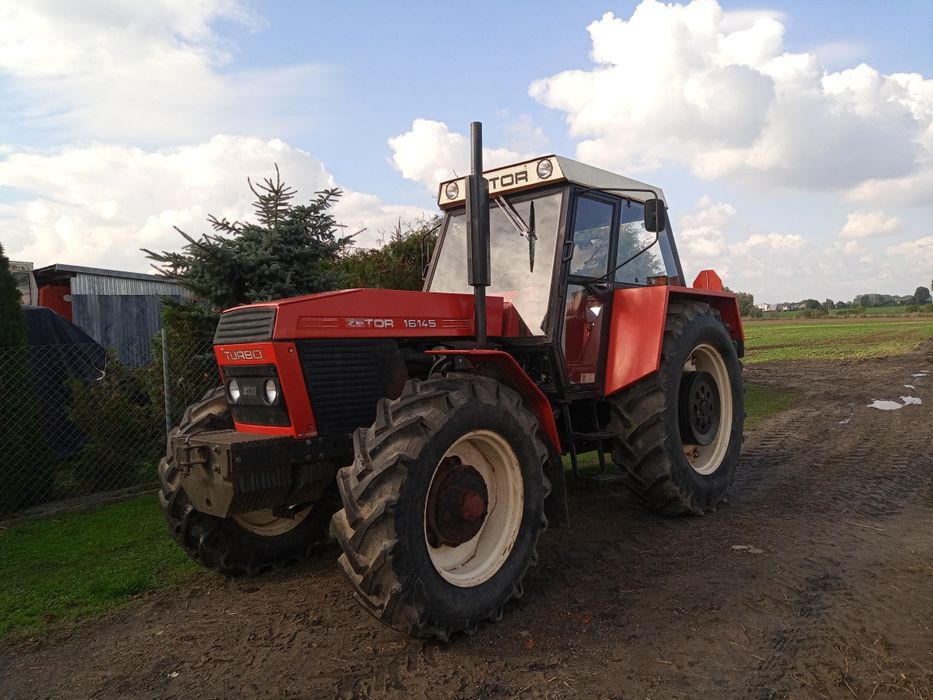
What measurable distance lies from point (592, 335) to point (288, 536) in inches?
99.0

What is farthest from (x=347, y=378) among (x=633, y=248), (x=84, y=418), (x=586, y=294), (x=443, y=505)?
(x=84, y=418)

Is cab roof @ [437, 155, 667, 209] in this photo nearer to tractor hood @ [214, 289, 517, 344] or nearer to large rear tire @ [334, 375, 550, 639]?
tractor hood @ [214, 289, 517, 344]

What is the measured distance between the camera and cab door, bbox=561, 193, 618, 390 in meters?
4.83

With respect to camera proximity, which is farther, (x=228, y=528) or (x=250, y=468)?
(x=228, y=528)

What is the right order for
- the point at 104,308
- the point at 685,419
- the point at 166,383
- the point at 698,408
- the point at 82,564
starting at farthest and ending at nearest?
the point at 104,308
the point at 166,383
the point at 698,408
the point at 685,419
the point at 82,564

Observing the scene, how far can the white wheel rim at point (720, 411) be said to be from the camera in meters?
5.49

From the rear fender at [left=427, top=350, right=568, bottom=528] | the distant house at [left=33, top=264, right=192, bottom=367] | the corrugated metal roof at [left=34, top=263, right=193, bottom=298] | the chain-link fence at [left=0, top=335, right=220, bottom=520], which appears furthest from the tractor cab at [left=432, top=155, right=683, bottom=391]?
the corrugated metal roof at [left=34, top=263, right=193, bottom=298]

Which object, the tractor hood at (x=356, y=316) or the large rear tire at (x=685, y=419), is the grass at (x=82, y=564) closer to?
the tractor hood at (x=356, y=316)

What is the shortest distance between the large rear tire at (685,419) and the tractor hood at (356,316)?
56.1 inches

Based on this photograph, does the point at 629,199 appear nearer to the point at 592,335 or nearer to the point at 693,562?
the point at 592,335

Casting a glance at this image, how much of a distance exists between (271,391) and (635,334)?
8.57 ft

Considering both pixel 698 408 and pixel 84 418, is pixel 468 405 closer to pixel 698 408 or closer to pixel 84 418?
pixel 698 408

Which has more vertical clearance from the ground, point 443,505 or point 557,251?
point 557,251

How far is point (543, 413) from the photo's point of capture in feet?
13.4
